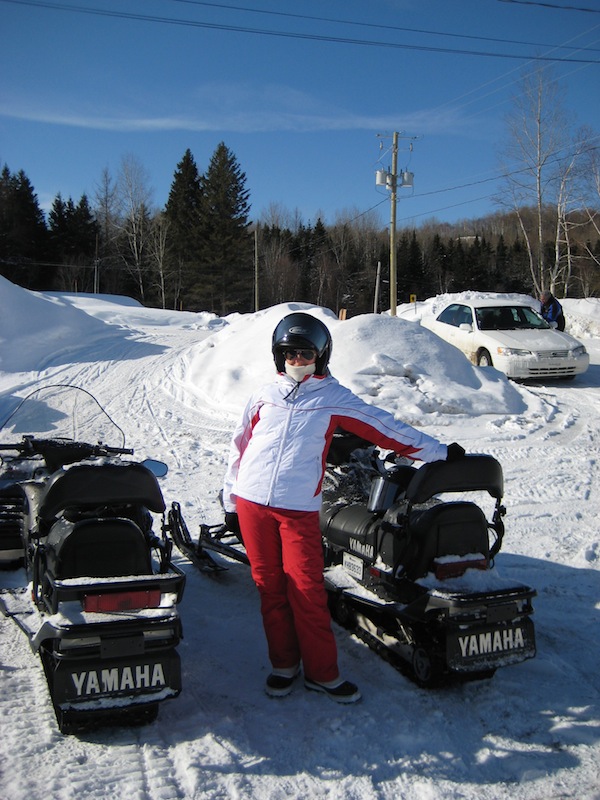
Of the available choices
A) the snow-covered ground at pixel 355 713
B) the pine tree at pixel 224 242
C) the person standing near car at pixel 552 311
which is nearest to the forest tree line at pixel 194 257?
the pine tree at pixel 224 242

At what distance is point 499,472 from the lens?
355 centimetres

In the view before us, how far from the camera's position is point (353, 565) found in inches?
156

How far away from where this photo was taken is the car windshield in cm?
1275

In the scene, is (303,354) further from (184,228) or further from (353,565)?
(184,228)

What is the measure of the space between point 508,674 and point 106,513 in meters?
2.22

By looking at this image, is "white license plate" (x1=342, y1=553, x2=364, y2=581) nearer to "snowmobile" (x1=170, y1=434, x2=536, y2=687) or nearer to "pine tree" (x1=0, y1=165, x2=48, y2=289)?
"snowmobile" (x1=170, y1=434, x2=536, y2=687)

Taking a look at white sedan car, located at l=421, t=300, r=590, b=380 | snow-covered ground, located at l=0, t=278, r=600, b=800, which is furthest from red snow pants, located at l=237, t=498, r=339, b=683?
white sedan car, located at l=421, t=300, r=590, b=380

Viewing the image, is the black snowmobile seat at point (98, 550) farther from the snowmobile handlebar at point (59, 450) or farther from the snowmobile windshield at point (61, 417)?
the snowmobile windshield at point (61, 417)

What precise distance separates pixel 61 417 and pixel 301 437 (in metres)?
2.21

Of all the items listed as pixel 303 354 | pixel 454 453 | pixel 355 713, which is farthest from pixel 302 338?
pixel 355 713

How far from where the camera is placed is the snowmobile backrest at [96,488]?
10.6ft

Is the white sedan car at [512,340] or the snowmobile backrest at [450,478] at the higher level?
the white sedan car at [512,340]

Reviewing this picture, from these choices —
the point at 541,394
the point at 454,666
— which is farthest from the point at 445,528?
the point at 541,394

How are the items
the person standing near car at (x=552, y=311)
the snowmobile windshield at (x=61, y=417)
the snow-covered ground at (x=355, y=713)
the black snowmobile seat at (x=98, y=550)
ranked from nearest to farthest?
the snow-covered ground at (x=355, y=713) → the black snowmobile seat at (x=98, y=550) → the snowmobile windshield at (x=61, y=417) → the person standing near car at (x=552, y=311)
